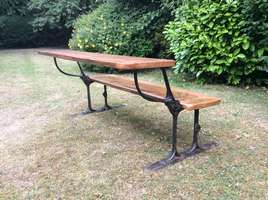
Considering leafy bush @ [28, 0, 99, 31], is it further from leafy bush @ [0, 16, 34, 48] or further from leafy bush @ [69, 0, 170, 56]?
leafy bush @ [69, 0, 170, 56]

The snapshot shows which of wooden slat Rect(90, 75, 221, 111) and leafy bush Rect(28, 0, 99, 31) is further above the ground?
leafy bush Rect(28, 0, 99, 31)

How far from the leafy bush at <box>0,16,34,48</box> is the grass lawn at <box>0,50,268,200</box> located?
8.94 meters

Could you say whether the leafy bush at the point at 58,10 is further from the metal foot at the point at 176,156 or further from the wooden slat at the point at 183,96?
the metal foot at the point at 176,156

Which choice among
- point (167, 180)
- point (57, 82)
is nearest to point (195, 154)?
point (167, 180)

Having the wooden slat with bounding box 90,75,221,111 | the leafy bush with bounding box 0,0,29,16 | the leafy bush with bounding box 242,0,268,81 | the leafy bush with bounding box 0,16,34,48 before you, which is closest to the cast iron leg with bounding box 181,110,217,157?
the wooden slat with bounding box 90,75,221,111

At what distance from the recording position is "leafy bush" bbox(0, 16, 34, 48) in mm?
12734

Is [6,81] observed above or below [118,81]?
below

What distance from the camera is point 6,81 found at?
6.32 meters

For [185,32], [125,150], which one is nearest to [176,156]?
[125,150]

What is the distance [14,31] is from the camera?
42.4 feet

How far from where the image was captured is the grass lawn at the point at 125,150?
2258mm

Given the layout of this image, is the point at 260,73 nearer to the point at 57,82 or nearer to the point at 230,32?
the point at 230,32

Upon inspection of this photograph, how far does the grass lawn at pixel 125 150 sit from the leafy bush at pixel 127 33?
2343 mm

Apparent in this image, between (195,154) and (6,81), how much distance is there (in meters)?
4.73
